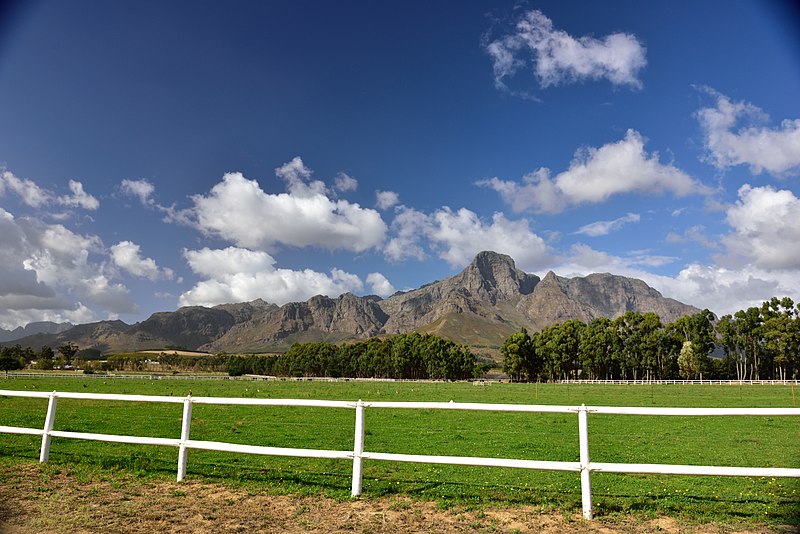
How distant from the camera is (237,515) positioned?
7418 millimetres

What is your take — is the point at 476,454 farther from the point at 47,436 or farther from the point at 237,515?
the point at 47,436

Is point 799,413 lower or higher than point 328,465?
higher

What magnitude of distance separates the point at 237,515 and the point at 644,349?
371 ft

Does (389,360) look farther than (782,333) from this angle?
Yes

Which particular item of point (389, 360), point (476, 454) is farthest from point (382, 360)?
point (476, 454)

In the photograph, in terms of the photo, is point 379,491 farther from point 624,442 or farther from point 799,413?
point 624,442

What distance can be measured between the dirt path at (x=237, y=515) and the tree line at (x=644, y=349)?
102m

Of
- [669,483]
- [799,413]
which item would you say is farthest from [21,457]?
[799,413]

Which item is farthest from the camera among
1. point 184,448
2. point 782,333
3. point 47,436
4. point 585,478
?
point 782,333

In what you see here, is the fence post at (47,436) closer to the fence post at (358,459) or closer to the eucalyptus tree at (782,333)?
the fence post at (358,459)

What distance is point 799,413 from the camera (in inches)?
268

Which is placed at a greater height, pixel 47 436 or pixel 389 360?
pixel 47 436

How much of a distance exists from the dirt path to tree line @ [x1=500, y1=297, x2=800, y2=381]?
102 m

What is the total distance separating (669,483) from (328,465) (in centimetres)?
707
